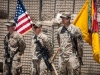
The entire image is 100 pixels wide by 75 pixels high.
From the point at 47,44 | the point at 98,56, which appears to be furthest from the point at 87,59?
the point at 47,44

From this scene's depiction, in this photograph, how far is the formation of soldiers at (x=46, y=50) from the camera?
9.60 meters

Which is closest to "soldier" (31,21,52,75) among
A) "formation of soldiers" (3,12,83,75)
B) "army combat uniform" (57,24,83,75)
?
"formation of soldiers" (3,12,83,75)

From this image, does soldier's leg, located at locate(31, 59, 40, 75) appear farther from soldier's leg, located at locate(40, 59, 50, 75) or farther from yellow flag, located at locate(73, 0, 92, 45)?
yellow flag, located at locate(73, 0, 92, 45)

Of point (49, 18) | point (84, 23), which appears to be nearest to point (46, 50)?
point (84, 23)

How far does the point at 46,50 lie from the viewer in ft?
32.9

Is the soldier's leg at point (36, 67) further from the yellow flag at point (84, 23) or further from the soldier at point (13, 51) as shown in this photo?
the yellow flag at point (84, 23)

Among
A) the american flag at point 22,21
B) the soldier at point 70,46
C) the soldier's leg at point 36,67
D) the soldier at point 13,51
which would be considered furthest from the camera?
the american flag at point 22,21

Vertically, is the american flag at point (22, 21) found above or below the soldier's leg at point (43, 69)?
above

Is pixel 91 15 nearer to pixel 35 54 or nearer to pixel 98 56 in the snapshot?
pixel 98 56

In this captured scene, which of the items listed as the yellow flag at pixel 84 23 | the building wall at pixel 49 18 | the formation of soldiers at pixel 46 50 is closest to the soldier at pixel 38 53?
the formation of soldiers at pixel 46 50

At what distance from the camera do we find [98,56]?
1027 centimetres

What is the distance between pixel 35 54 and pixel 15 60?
2.17ft

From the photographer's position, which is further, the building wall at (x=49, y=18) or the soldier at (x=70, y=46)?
the building wall at (x=49, y=18)

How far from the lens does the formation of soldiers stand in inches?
378
